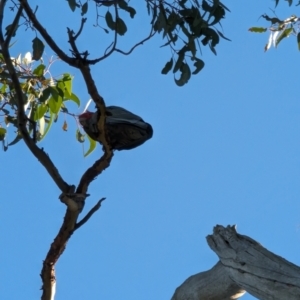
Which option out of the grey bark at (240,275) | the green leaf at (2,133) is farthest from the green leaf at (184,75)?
the green leaf at (2,133)

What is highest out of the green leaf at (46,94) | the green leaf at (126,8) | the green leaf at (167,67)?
the green leaf at (126,8)

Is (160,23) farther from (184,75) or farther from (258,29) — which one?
(258,29)

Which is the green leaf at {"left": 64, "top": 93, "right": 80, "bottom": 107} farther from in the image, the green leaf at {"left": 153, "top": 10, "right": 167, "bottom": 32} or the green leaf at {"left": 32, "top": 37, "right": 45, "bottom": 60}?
the green leaf at {"left": 153, "top": 10, "right": 167, "bottom": 32}

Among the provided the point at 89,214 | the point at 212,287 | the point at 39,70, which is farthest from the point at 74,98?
the point at 212,287

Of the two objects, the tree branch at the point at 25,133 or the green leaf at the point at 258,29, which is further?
the green leaf at the point at 258,29

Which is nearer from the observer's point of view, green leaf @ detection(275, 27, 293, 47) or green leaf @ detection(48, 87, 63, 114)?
green leaf @ detection(48, 87, 63, 114)

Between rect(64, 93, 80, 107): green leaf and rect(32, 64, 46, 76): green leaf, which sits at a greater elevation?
rect(32, 64, 46, 76): green leaf

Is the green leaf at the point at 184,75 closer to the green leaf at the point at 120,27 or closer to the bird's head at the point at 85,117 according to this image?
the green leaf at the point at 120,27

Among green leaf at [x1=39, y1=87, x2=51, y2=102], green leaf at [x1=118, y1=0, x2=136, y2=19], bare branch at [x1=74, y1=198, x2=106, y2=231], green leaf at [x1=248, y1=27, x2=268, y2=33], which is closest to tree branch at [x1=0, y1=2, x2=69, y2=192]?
bare branch at [x1=74, y1=198, x2=106, y2=231]

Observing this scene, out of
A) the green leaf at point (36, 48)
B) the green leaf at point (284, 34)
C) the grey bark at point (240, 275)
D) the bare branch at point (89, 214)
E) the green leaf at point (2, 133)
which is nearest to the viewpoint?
the grey bark at point (240, 275)

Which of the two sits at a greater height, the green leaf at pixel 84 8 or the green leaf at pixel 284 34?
the green leaf at pixel 84 8

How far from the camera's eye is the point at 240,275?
192 cm

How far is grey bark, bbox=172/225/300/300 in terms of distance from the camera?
186 cm

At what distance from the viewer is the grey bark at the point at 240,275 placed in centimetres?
186
